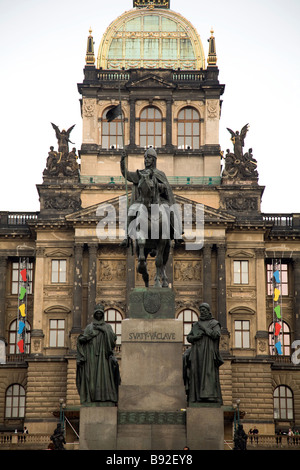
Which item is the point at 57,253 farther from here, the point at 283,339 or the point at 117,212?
the point at 283,339

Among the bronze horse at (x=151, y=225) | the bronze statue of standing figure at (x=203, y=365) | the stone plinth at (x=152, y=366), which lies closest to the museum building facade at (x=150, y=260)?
the bronze horse at (x=151, y=225)

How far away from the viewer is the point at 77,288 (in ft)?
184

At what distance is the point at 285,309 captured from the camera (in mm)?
59812

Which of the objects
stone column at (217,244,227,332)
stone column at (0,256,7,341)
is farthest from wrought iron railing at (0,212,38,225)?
stone column at (217,244,227,332)

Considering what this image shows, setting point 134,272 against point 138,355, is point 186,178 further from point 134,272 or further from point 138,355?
point 138,355

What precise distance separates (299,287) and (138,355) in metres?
40.9

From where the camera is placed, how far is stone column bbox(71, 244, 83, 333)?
5567 cm

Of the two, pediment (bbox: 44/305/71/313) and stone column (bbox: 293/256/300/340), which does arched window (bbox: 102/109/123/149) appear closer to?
pediment (bbox: 44/305/71/313)

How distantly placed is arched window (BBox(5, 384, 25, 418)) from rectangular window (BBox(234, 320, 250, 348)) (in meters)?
13.5

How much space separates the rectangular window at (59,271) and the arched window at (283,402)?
14.8 metres

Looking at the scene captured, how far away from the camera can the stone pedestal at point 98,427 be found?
62.4 feet

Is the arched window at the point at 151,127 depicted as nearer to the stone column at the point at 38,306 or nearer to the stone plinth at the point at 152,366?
the stone column at the point at 38,306

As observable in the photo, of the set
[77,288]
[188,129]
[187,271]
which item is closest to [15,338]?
[77,288]
